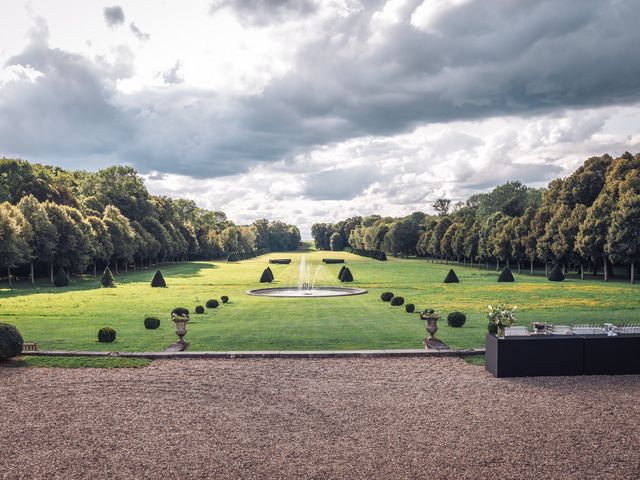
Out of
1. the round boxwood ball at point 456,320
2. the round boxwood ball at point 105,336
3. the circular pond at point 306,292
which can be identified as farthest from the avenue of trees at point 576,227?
the round boxwood ball at point 105,336

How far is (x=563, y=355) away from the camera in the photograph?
15148 millimetres

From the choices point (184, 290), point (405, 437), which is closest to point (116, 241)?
point (184, 290)

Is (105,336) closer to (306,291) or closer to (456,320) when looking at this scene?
(456,320)

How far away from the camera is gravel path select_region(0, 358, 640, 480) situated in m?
9.17

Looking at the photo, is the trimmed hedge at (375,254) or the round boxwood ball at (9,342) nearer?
the round boxwood ball at (9,342)

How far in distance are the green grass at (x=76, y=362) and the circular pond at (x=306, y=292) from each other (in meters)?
26.2

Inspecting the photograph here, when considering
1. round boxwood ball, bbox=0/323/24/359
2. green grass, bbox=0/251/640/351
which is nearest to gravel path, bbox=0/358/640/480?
round boxwood ball, bbox=0/323/24/359

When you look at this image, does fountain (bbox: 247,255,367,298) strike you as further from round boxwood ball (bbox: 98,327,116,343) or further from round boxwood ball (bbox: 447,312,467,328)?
round boxwood ball (bbox: 98,327,116,343)

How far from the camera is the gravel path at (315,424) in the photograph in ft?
30.1

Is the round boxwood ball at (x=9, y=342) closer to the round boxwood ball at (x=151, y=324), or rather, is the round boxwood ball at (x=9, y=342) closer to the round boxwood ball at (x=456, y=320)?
the round boxwood ball at (x=151, y=324)

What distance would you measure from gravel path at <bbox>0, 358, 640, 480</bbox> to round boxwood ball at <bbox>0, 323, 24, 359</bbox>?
1.18 m

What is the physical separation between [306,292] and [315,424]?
35.6 m

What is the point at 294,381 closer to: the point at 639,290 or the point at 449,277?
the point at 639,290

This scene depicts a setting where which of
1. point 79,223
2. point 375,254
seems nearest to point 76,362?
point 79,223
